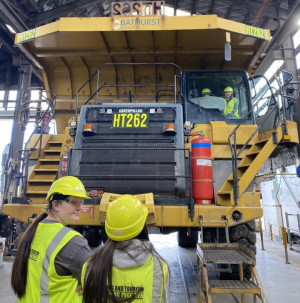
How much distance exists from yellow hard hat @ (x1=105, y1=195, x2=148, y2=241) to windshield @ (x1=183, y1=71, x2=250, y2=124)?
345 centimetres

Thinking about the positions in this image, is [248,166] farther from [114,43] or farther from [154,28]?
[114,43]

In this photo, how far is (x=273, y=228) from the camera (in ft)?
40.6

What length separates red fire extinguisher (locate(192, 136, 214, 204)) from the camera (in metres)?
3.59

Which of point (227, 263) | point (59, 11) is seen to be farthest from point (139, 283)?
point (59, 11)

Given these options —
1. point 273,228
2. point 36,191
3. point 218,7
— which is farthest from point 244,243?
point 218,7

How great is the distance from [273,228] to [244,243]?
33.3 feet

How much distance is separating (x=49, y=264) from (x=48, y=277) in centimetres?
7

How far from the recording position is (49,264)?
1.47m

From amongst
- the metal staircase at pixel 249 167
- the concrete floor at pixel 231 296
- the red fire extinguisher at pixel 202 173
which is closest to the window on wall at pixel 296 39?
the concrete floor at pixel 231 296

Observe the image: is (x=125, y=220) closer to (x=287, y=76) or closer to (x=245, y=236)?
(x=245, y=236)

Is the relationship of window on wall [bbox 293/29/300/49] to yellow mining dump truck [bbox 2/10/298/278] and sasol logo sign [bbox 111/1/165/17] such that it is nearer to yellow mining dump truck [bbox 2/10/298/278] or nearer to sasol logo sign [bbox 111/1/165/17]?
yellow mining dump truck [bbox 2/10/298/278]

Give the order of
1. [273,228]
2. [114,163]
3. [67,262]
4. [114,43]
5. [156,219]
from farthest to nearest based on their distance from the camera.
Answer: [273,228] < [114,43] < [114,163] < [156,219] < [67,262]

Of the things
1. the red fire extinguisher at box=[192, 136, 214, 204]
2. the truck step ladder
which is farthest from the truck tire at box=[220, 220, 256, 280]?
the red fire extinguisher at box=[192, 136, 214, 204]

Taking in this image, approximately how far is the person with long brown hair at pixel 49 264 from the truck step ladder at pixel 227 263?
1676 millimetres
